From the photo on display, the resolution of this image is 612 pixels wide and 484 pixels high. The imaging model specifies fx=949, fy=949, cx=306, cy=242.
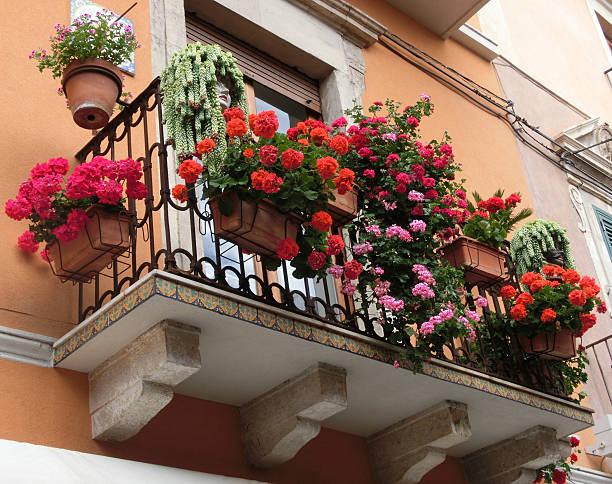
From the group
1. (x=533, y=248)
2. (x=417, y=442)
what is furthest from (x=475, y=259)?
(x=417, y=442)

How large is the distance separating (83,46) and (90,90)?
27cm

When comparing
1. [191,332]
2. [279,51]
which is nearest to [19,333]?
[191,332]

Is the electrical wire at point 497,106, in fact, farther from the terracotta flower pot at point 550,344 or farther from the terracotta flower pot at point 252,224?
the terracotta flower pot at point 252,224

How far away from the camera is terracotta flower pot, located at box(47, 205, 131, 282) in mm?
4582

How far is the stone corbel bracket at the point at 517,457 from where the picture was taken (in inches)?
254

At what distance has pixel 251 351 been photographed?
4.95 m

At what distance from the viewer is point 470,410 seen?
609cm

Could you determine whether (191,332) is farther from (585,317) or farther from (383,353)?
(585,317)

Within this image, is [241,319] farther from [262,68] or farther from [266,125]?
[262,68]

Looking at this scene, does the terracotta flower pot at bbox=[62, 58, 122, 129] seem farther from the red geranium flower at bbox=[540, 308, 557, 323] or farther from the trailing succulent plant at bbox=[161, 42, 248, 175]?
the red geranium flower at bbox=[540, 308, 557, 323]

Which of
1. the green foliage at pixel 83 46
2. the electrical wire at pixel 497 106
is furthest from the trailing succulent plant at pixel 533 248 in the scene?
the green foliage at pixel 83 46

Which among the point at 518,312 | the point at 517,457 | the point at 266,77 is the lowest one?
the point at 517,457

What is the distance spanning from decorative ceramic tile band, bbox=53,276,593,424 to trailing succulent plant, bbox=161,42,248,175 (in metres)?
0.75

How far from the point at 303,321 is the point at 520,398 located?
6.12ft
